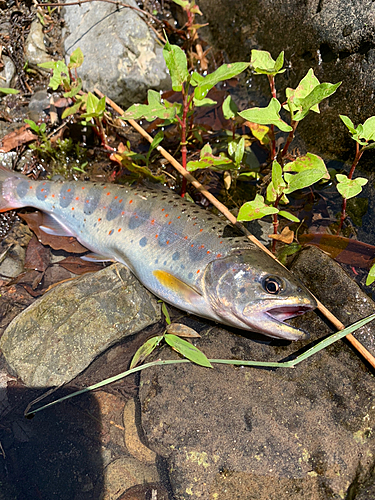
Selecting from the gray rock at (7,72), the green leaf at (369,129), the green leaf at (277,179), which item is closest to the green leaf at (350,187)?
the green leaf at (369,129)

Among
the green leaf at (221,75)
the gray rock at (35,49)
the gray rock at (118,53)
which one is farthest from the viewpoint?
the gray rock at (35,49)

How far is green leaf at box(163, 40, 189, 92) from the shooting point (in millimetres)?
3693

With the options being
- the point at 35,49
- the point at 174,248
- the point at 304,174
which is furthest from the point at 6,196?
the point at 304,174

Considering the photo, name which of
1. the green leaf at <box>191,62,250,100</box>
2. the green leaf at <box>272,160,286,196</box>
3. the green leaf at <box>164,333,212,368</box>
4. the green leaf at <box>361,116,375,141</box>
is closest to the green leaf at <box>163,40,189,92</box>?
the green leaf at <box>191,62,250,100</box>

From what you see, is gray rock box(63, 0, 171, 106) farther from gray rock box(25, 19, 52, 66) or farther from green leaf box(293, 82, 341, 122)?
green leaf box(293, 82, 341, 122)

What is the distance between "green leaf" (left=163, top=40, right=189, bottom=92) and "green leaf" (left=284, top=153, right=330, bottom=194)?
1447mm

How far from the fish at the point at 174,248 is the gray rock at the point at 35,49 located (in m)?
2.29

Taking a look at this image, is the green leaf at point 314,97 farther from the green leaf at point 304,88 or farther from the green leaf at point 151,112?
the green leaf at point 151,112

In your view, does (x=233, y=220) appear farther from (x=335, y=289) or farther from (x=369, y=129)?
(x=369, y=129)

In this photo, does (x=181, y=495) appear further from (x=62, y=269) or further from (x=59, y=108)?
(x=59, y=108)

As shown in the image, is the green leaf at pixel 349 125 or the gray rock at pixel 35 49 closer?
the green leaf at pixel 349 125

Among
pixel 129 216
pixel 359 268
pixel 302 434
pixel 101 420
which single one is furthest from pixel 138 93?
pixel 302 434

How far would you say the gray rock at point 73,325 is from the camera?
350cm

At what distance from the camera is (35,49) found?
5.90 meters
